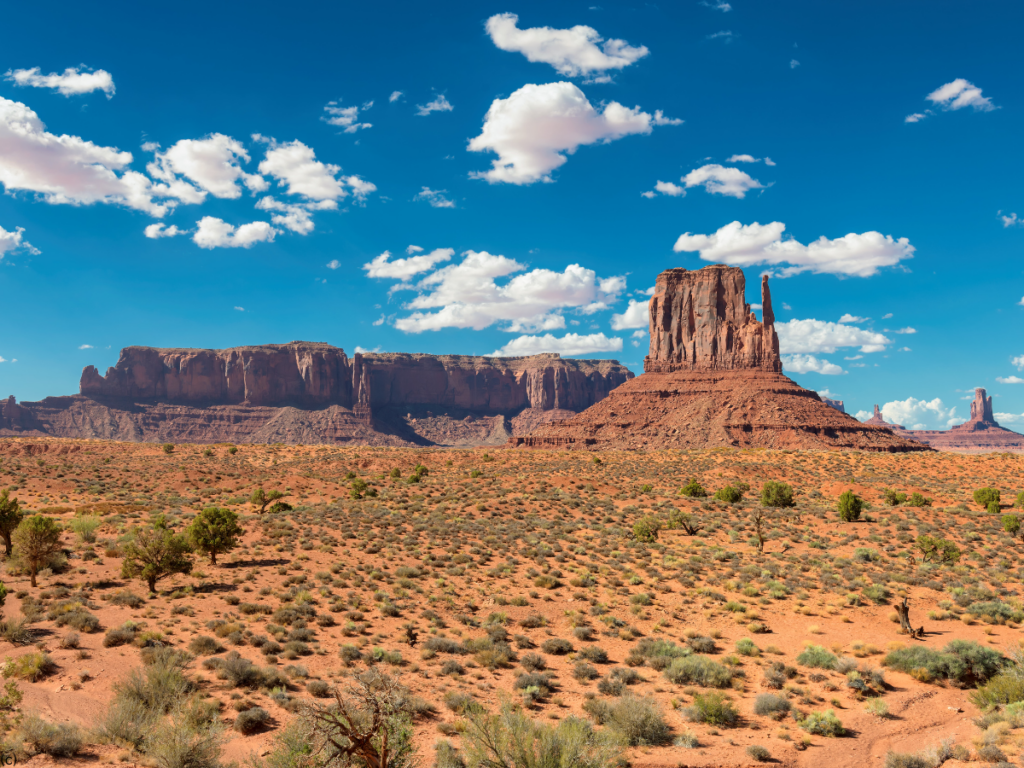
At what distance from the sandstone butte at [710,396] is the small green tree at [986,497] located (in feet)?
170

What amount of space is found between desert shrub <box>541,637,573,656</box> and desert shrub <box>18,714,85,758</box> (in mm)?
9992

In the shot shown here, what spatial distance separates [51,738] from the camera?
8992 millimetres

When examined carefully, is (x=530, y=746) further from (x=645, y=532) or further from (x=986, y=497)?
(x=986, y=497)

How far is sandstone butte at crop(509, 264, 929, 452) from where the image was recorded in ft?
306

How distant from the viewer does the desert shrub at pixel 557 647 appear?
49.7 ft

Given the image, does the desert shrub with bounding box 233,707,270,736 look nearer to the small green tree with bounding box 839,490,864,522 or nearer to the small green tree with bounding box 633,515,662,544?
the small green tree with bounding box 633,515,662,544

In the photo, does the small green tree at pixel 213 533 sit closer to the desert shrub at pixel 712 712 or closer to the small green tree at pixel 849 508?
the desert shrub at pixel 712 712

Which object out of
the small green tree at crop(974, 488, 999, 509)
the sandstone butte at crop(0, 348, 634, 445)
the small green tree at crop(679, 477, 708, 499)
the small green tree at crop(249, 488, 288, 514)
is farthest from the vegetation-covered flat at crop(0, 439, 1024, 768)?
the sandstone butte at crop(0, 348, 634, 445)

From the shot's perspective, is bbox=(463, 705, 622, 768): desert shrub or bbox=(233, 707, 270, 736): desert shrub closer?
bbox=(463, 705, 622, 768): desert shrub

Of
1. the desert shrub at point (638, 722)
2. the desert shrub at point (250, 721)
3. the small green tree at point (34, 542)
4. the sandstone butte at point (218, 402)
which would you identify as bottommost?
the desert shrub at point (638, 722)

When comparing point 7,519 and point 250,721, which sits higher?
point 7,519

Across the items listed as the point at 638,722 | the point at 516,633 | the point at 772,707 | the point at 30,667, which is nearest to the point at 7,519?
the point at 30,667

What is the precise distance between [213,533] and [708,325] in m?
124

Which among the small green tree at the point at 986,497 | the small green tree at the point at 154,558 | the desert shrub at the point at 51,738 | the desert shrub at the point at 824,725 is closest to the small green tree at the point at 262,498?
the small green tree at the point at 154,558
